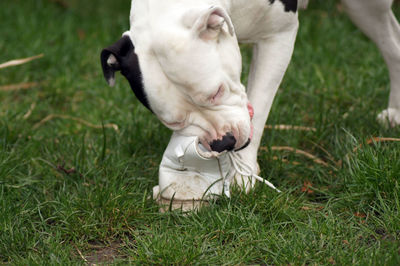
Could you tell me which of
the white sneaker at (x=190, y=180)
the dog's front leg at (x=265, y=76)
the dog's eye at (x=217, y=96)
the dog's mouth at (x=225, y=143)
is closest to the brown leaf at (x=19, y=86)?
the white sneaker at (x=190, y=180)

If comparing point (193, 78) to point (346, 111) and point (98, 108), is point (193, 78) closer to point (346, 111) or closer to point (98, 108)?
point (346, 111)

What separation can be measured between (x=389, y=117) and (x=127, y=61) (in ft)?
5.78

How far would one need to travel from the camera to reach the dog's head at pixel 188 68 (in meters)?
2.24

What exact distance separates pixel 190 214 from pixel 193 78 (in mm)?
714

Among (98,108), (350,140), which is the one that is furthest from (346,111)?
(98,108)

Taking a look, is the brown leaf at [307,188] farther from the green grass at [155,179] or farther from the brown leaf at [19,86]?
the brown leaf at [19,86]

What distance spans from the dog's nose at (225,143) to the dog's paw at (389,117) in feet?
4.14

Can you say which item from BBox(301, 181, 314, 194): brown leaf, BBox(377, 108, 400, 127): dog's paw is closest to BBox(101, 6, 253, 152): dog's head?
BBox(301, 181, 314, 194): brown leaf

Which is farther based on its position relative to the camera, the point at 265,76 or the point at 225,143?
the point at 265,76

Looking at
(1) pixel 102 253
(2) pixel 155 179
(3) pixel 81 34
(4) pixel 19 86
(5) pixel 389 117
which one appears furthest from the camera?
(3) pixel 81 34

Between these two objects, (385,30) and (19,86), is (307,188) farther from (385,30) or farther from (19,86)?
(19,86)

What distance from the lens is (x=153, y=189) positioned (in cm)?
282

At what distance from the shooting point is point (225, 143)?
95.1 inches

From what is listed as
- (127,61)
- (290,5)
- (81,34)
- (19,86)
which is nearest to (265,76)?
(290,5)
